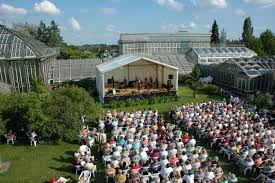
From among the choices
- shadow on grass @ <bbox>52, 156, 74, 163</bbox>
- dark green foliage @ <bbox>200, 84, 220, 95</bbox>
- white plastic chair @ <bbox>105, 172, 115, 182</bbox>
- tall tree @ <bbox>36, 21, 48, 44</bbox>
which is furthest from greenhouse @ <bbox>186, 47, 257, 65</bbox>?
tall tree @ <bbox>36, 21, 48, 44</bbox>

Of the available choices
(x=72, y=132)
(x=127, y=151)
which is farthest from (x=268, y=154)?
(x=72, y=132)

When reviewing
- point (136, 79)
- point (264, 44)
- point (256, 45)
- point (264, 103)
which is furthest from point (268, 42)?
point (264, 103)

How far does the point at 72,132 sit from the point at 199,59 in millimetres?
27566

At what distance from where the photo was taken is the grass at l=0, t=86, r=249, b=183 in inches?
466

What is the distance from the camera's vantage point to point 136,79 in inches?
1289

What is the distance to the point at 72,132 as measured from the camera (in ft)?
50.0

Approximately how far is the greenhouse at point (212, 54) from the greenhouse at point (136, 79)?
954cm

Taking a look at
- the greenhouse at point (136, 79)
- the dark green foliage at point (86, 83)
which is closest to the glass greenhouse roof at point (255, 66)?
the greenhouse at point (136, 79)

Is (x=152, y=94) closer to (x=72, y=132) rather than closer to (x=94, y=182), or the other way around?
(x=72, y=132)

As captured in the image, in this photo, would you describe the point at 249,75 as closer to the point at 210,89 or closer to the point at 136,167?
the point at 210,89

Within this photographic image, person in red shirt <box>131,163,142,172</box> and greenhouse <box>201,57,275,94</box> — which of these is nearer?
person in red shirt <box>131,163,142,172</box>

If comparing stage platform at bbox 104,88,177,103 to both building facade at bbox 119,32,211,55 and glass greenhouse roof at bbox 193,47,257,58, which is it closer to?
glass greenhouse roof at bbox 193,47,257,58

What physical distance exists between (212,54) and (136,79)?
1336 cm

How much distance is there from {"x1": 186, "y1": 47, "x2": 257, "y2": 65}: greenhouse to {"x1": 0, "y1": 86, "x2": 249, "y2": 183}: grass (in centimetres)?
2504
